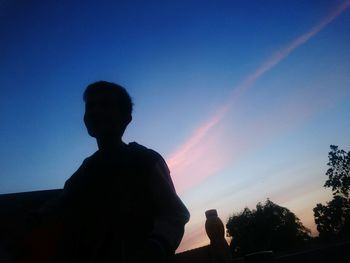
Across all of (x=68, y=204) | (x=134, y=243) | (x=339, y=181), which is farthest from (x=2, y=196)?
(x=339, y=181)

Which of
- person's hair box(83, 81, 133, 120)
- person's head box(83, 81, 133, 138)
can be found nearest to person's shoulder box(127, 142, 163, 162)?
person's head box(83, 81, 133, 138)

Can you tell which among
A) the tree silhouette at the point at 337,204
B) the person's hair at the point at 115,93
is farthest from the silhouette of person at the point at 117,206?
the tree silhouette at the point at 337,204

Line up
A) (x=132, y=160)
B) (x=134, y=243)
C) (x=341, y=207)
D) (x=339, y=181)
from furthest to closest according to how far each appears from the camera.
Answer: (x=341, y=207) < (x=339, y=181) < (x=132, y=160) < (x=134, y=243)

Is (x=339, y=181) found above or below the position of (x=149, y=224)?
above

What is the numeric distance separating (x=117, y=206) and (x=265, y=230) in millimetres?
87018

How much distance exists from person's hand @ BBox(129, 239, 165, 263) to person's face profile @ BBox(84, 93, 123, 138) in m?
1.02

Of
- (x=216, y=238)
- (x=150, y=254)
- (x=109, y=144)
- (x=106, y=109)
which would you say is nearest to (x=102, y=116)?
(x=106, y=109)

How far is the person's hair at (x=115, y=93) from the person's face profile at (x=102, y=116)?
0.04 meters

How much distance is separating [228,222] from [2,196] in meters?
89.2

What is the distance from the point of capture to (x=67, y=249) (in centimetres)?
179

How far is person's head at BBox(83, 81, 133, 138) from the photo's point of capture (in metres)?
2.26

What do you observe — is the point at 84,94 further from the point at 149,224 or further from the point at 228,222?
the point at 228,222

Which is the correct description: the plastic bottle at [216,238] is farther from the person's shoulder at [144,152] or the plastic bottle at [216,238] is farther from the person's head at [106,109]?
the person's head at [106,109]

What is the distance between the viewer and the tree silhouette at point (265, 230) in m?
77.1
